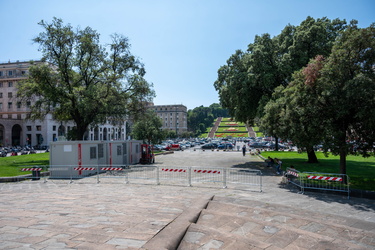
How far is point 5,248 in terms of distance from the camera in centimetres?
486

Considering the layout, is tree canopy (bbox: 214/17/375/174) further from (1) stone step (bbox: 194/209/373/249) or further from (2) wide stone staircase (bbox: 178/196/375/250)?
(1) stone step (bbox: 194/209/373/249)

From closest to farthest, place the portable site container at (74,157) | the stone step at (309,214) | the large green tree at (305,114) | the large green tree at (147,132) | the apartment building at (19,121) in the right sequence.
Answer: the stone step at (309,214)
the large green tree at (305,114)
the portable site container at (74,157)
the large green tree at (147,132)
the apartment building at (19,121)

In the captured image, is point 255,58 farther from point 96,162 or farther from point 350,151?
point 96,162

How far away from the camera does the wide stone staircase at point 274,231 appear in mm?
5723

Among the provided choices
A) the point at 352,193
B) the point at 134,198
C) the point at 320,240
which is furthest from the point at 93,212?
the point at 352,193

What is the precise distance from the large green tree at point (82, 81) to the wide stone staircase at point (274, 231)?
1922 centimetres

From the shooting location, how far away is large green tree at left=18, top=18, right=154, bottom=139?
2442cm

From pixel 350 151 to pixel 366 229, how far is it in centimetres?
554

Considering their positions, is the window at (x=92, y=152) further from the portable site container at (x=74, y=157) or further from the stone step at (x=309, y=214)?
the stone step at (x=309, y=214)

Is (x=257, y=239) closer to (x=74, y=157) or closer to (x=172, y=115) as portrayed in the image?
(x=74, y=157)

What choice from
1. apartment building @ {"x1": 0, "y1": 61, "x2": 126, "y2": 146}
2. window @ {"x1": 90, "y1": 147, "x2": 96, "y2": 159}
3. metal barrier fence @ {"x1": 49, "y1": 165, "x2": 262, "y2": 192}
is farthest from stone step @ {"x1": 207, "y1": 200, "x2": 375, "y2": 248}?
apartment building @ {"x1": 0, "y1": 61, "x2": 126, "y2": 146}

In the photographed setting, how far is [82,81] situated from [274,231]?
1020 inches

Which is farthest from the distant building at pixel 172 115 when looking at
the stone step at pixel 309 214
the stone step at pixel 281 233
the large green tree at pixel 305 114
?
the stone step at pixel 281 233

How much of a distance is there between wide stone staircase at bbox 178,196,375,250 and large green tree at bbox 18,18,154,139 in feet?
63.1
